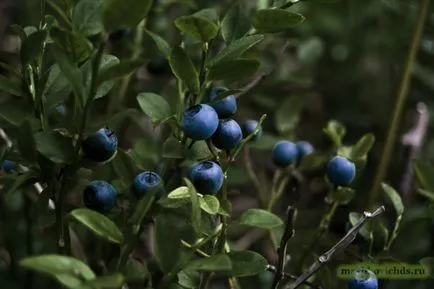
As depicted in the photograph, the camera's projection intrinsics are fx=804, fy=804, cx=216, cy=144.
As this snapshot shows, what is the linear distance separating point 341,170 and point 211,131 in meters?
0.29

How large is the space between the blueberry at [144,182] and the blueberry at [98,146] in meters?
0.05

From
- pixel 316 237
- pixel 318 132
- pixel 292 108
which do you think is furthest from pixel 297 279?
pixel 318 132

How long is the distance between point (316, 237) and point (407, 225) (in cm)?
12

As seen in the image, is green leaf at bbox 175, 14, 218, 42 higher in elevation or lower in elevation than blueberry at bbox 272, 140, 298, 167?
higher

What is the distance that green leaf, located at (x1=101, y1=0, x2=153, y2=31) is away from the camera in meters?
0.68

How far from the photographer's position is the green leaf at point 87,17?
2.48 feet

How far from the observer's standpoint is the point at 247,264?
2.62ft

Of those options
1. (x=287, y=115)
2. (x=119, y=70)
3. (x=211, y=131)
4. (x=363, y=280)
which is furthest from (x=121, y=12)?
(x=287, y=115)

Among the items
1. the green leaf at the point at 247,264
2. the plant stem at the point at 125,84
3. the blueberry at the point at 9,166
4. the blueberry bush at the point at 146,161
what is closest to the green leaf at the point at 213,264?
the blueberry bush at the point at 146,161

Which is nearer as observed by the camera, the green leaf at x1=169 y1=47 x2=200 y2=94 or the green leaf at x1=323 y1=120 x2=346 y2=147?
the green leaf at x1=169 y1=47 x2=200 y2=94

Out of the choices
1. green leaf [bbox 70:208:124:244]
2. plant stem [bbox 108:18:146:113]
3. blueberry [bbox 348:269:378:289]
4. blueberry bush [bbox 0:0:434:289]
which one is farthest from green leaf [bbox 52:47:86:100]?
plant stem [bbox 108:18:146:113]

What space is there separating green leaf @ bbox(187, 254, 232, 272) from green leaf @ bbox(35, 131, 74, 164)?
16 centimetres

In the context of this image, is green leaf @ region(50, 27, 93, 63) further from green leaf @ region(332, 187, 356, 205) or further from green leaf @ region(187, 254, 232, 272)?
green leaf @ region(332, 187, 356, 205)

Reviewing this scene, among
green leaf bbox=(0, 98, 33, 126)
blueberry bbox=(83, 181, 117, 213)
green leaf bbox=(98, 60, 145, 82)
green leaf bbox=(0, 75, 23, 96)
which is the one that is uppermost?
green leaf bbox=(98, 60, 145, 82)
